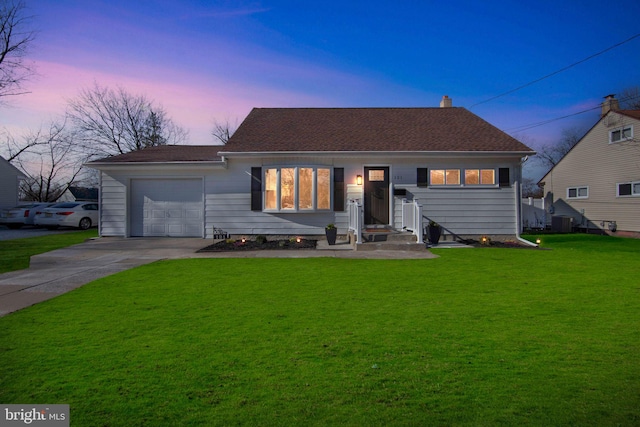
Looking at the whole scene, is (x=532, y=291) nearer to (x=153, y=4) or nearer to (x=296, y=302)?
(x=296, y=302)

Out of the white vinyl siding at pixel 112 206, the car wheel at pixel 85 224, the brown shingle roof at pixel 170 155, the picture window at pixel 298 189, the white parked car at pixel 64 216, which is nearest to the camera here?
the picture window at pixel 298 189

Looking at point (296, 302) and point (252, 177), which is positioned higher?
point (252, 177)

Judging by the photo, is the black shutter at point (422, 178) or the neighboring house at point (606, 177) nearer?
the black shutter at point (422, 178)

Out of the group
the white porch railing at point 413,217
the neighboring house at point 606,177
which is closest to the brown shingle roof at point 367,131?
the white porch railing at point 413,217

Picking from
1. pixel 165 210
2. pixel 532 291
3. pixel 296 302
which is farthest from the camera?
pixel 165 210

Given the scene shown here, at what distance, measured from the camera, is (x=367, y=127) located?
15000 mm

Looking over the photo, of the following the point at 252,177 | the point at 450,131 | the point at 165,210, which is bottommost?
the point at 165,210

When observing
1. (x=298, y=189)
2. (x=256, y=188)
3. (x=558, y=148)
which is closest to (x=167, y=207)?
(x=256, y=188)

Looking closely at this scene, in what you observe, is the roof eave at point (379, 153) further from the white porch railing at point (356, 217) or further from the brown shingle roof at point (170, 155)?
the white porch railing at point (356, 217)

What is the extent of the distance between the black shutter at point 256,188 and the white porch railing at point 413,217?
206 inches

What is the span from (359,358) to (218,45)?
13.5 meters

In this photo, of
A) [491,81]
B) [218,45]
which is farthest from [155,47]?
[491,81]

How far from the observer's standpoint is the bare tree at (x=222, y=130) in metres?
37.1

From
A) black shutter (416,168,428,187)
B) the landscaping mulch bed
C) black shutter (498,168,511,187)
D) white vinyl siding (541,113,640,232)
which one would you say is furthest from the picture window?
white vinyl siding (541,113,640,232)
